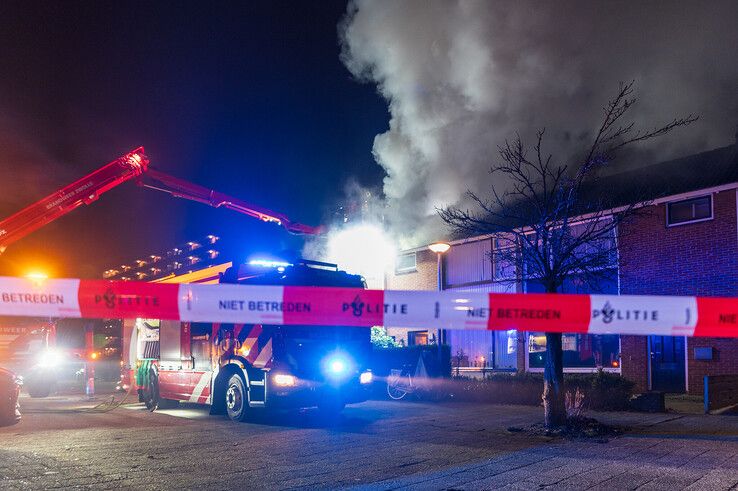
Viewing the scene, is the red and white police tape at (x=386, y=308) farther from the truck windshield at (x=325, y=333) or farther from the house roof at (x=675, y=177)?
the house roof at (x=675, y=177)

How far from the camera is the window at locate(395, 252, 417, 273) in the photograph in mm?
22234

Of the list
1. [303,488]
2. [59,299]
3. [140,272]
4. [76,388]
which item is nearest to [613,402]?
[303,488]

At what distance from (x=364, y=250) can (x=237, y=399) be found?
12445mm

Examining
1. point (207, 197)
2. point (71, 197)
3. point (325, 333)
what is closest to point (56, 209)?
point (71, 197)

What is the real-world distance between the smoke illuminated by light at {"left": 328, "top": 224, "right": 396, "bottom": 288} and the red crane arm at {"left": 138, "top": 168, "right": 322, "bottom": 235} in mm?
1898

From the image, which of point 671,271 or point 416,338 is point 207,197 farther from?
point 671,271

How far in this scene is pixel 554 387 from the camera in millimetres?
8984

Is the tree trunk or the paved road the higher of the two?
the tree trunk

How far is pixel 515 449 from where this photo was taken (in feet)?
25.0

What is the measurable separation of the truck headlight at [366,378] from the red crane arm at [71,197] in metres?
10.4

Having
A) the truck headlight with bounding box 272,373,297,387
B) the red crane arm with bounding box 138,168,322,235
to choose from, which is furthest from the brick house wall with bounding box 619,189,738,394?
the red crane arm with bounding box 138,168,322,235

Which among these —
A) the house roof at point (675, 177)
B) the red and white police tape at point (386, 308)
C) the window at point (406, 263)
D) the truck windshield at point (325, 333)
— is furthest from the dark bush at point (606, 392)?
the window at point (406, 263)

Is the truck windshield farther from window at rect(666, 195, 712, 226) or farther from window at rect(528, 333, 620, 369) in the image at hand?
window at rect(666, 195, 712, 226)

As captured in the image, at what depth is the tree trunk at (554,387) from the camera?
348 inches
